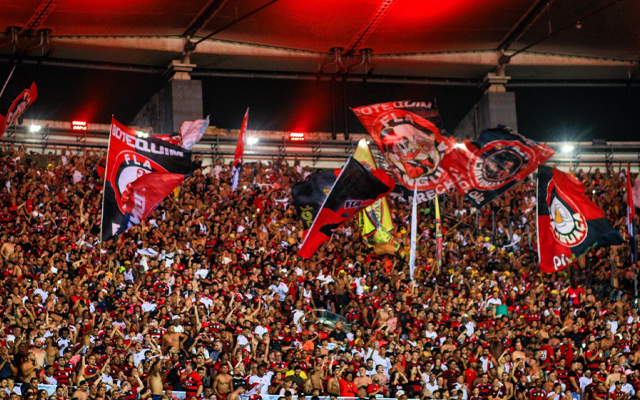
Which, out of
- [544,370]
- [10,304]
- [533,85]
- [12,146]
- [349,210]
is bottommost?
[544,370]

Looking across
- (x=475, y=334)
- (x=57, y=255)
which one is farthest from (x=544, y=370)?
(x=57, y=255)

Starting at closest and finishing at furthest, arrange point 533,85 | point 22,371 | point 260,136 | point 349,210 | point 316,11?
point 22,371 < point 349,210 < point 316,11 < point 260,136 < point 533,85

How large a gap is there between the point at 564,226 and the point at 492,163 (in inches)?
118

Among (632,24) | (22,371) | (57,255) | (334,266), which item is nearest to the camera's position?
(22,371)

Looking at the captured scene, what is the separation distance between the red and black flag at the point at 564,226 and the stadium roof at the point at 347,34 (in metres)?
7.26

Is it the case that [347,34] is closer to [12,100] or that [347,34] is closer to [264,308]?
[12,100]

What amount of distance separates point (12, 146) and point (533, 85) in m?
18.6

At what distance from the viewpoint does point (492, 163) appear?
1112 inches

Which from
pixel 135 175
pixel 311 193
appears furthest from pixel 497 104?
pixel 135 175

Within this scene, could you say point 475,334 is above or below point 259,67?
below

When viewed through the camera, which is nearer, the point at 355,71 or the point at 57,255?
the point at 57,255

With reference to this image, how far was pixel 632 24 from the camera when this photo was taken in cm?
3306

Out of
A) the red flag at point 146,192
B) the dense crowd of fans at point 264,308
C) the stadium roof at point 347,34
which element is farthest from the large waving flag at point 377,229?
the red flag at point 146,192

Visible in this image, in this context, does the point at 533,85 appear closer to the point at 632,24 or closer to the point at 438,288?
the point at 632,24
